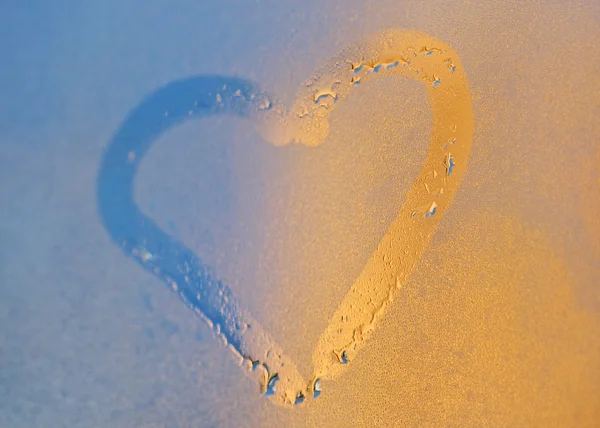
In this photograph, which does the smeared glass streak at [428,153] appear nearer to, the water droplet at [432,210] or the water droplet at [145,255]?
the water droplet at [432,210]

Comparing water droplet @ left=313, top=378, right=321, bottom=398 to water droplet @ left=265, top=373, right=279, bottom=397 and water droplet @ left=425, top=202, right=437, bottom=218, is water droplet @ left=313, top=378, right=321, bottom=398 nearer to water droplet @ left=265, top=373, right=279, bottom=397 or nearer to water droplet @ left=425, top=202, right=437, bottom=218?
water droplet @ left=265, top=373, right=279, bottom=397

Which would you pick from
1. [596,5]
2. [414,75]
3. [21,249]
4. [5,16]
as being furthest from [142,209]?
[596,5]

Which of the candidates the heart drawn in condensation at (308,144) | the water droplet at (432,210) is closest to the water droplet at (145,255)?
the heart drawn in condensation at (308,144)

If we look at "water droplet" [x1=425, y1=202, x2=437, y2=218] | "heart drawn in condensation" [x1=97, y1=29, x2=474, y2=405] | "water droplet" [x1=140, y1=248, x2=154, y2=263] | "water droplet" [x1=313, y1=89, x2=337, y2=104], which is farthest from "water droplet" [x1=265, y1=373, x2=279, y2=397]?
"water droplet" [x1=313, y1=89, x2=337, y2=104]

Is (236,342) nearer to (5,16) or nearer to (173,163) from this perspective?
(173,163)

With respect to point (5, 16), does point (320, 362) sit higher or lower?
lower

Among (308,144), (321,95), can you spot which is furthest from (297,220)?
(321,95)

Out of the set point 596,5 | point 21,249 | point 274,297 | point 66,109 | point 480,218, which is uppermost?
point 596,5
